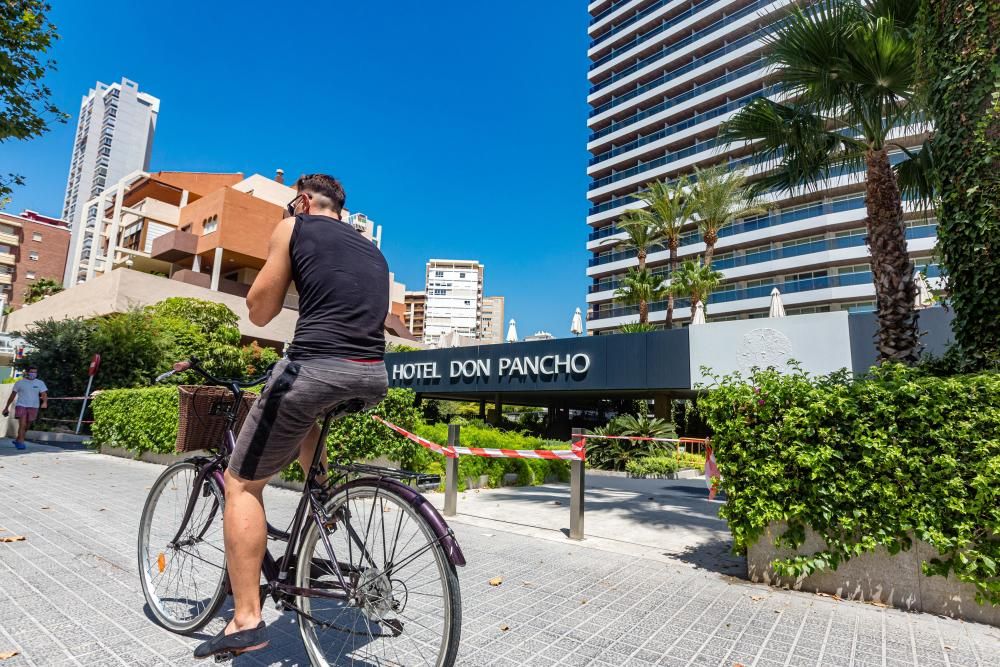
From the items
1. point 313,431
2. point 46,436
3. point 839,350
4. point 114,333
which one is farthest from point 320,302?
point 114,333

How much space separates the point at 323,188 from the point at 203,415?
1.43 m

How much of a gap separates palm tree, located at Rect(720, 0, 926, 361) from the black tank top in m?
8.52

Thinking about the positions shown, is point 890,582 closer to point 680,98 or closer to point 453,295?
point 680,98

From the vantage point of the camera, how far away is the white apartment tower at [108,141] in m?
119

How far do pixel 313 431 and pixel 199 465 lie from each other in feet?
2.59

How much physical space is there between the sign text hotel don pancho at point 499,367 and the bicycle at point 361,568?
17951 mm

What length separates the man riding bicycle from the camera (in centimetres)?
208

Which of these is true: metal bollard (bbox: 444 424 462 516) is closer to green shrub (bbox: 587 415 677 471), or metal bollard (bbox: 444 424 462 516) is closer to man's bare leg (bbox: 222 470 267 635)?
man's bare leg (bbox: 222 470 267 635)

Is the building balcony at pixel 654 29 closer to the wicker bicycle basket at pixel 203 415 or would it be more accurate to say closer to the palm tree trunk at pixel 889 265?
the palm tree trunk at pixel 889 265

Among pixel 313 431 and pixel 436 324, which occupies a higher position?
pixel 436 324

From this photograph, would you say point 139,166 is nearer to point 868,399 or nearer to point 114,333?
point 114,333

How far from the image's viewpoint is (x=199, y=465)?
9.02ft

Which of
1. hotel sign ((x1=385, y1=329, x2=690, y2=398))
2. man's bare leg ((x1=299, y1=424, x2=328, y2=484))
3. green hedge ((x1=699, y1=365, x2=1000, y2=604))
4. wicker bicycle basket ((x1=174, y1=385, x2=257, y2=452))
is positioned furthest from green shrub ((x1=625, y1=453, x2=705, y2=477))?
man's bare leg ((x1=299, y1=424, x2=328, y2=484))

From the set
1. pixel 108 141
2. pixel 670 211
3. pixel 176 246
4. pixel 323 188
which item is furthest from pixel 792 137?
pixel 108 141
